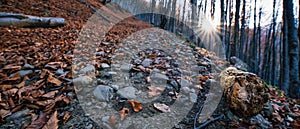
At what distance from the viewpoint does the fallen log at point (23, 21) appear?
8.91 ft

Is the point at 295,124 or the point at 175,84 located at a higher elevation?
the point at 175,84

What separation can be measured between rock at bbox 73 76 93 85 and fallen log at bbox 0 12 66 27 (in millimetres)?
2479

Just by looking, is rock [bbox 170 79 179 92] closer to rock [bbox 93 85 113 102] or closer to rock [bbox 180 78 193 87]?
rock [bbox 180 78 193 87]

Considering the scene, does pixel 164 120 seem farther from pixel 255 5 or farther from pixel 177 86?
pixel 255 5

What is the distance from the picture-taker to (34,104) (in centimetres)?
112

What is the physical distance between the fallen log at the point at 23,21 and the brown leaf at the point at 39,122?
275cm

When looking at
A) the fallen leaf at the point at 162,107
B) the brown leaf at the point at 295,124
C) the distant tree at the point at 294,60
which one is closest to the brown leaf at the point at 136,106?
the fallen leaf at the point at 162,107

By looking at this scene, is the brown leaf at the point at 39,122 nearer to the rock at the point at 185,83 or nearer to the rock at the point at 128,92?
the rock at the point at 128,92

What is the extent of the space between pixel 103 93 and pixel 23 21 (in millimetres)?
2892

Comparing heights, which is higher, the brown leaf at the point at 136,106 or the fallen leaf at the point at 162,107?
the brown leaf at the point at 136,106

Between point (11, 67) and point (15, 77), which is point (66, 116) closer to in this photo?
point (15, 77)

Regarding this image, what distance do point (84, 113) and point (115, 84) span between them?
469 mm

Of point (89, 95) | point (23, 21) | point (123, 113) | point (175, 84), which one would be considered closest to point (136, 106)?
point (123, 113)

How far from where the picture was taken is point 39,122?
0.98m
